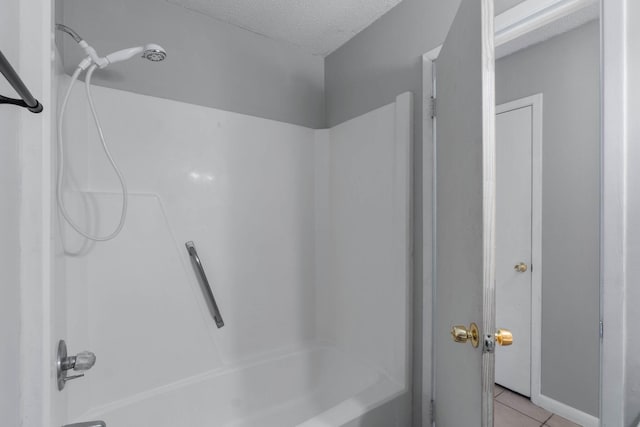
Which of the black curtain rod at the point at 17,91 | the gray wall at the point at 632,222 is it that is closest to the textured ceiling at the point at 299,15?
the gray wall at the point at 632,222

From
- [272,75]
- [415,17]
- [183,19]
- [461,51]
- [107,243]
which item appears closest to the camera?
[461,51]

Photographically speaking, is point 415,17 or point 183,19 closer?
point 415,17

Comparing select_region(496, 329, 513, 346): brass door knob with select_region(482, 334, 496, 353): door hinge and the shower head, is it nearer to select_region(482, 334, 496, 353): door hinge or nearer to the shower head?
select_region(482, 334, 496, 353): door hinge

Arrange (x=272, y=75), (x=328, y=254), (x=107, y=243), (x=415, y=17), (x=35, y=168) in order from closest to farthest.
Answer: (x=35, y=168)
(x=107, y=243)
(x=415, y=17)
(x=272, y=75)
(x=328, y=254)

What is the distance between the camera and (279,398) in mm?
1771

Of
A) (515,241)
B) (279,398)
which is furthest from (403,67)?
(279,398)

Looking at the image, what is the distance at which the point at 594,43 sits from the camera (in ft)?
3.35

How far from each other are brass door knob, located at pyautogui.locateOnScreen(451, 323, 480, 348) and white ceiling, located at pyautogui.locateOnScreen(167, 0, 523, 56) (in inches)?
66.2

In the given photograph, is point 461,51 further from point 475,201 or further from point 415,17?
point 415,17

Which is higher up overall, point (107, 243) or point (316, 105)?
point (316, 105)

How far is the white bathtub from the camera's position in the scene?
4.39 feet

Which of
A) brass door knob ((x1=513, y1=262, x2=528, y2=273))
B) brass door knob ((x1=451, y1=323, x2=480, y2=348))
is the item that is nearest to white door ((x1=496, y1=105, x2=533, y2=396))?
brass door knob ((x1=513, y1=262, x2=528, y2=273))

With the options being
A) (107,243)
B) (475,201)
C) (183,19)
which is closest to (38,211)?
(107,243)

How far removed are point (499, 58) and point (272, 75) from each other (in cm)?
133
